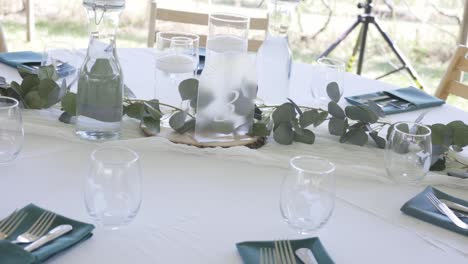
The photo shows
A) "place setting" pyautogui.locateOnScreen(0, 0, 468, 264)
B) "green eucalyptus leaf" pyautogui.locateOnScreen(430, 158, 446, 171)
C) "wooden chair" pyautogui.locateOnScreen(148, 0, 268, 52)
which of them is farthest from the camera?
"wooden chair" pyautogui.locateOnScreen(148, 0, 268, 52)

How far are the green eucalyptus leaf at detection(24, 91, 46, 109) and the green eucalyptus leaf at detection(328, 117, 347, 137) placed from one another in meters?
0.61

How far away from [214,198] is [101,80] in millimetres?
353

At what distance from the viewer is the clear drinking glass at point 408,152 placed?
132 centimetres

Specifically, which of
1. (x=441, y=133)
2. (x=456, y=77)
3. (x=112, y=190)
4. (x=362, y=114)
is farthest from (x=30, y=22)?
(x=112, y=190)

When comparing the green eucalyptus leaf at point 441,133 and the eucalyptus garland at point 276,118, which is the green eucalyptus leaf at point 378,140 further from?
the green eucalyptus leaf at point 441,133

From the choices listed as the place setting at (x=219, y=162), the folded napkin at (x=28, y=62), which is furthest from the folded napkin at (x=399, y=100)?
the folded napkin at (x=28, y=62)

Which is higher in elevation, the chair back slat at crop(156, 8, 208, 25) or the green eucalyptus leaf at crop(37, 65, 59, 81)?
the chair back slat at crop(156, 8, 208, 25)

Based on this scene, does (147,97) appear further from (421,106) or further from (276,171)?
(421,106)

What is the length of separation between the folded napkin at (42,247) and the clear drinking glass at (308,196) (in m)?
0.30

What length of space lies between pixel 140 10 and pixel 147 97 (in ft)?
9.67

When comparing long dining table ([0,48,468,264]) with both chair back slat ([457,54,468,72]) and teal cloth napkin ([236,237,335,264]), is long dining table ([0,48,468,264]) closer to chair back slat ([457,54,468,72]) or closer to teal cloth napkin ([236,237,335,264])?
teal cloth napkin ([236,237,335,264])

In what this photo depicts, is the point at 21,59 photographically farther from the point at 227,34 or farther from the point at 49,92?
the point at 227,34

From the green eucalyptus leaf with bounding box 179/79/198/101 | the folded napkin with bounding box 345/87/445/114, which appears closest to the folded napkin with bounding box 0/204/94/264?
the green eucalyptus leaf with bounding box 179/79/198/101

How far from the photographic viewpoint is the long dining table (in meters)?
1.09
